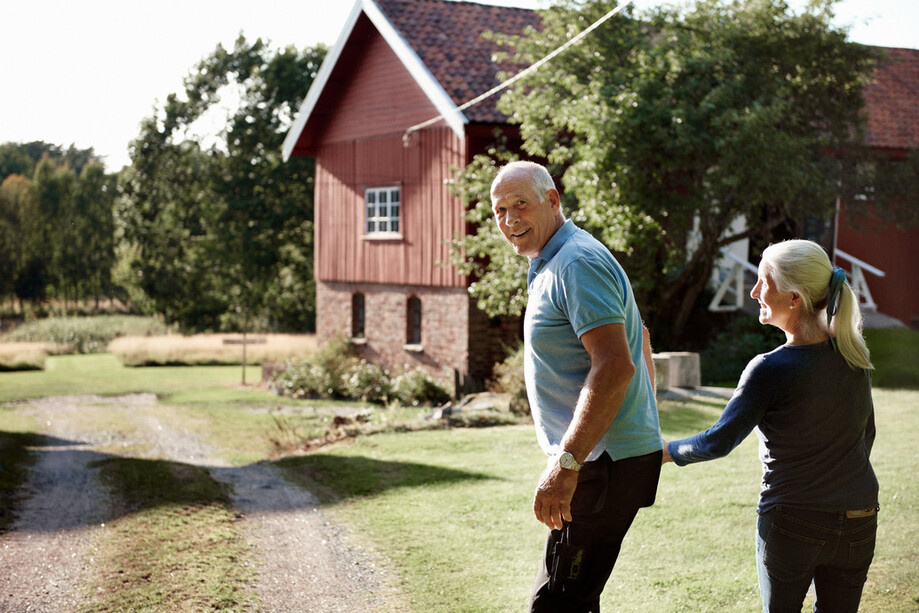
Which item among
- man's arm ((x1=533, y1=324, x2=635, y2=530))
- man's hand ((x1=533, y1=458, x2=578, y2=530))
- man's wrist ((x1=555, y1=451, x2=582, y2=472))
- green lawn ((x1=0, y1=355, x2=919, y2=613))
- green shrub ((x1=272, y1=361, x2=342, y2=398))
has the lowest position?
green shrub ((x1=272, y1=361, x2=342, y2=398))

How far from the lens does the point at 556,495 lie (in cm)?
297

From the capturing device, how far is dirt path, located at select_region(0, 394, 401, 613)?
5.35 metres

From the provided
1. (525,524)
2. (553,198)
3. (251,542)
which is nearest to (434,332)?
(525,524)

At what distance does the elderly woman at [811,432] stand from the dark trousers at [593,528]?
270 millimetres

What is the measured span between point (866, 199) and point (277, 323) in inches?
1018

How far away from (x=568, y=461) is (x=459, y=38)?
708 inches

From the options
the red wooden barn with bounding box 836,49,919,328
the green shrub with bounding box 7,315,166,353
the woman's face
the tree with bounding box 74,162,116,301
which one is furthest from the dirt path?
the tree with bounding box 74,162,116,301

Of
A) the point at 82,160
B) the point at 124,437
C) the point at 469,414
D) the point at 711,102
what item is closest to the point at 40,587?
the point at 469,414

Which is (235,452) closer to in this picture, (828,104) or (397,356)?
(397,356)

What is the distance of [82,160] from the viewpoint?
247 feet

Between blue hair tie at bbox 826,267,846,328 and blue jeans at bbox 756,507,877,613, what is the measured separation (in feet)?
2.08

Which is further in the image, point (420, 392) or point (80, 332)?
point (80, 332)

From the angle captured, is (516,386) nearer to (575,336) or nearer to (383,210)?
(383,210)

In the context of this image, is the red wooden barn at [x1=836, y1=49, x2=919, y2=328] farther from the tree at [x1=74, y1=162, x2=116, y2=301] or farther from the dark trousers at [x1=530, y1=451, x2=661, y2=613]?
the tree at [x1=74, y1=162, x2=116, y2=301]
